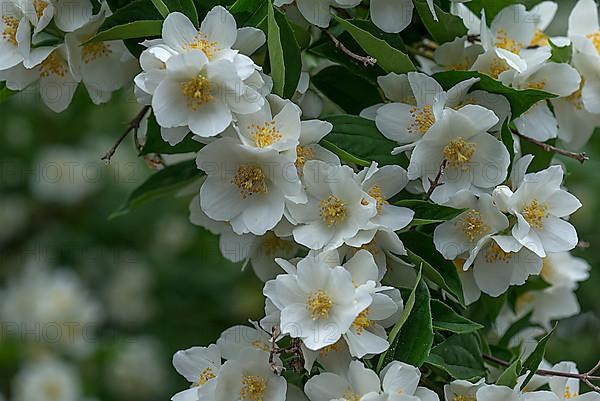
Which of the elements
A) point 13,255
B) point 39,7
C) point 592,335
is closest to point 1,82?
point 39,7

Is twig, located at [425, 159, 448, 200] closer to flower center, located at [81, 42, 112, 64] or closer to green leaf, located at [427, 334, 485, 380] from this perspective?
green leaf, located at [427, 334, 485, 380]

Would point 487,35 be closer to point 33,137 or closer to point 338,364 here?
point 338,364

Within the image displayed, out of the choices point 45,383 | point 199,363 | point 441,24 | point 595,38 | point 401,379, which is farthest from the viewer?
point 45,383

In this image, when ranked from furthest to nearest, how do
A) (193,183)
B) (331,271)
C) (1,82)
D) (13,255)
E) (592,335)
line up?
(13,255)
(592,335)
(193,183)
(1,82)
(331,271)

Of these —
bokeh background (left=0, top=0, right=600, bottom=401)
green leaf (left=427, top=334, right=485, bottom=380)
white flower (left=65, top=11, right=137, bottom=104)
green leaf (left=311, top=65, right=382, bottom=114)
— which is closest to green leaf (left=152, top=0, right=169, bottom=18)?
white flower (left=65, top=11, right=137, bottom=104)

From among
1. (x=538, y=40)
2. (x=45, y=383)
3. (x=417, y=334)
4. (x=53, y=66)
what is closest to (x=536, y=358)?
(x=417, y=334)

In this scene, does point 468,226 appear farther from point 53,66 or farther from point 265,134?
point 53,66
